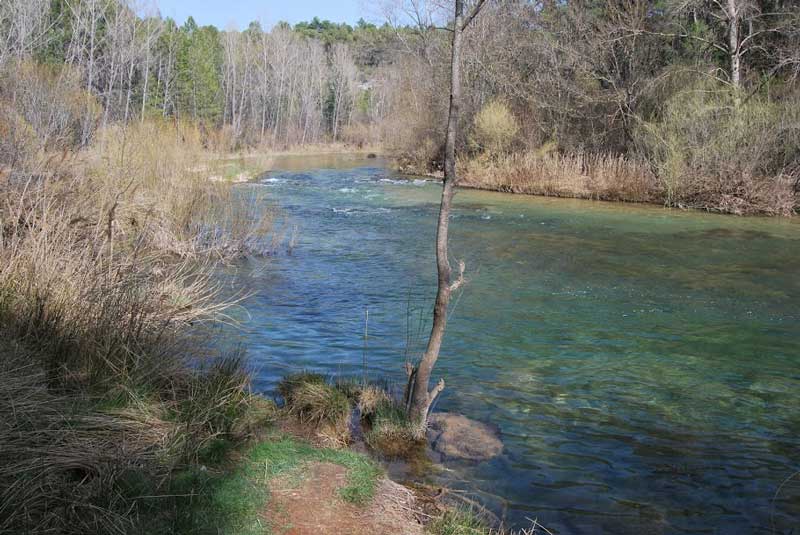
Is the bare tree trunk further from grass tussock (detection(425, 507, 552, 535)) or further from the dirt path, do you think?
the dirt path

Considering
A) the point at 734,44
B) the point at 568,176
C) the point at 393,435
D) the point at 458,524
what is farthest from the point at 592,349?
the point at 734,44

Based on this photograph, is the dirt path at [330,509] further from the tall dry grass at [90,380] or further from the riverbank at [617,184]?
the riverbank at [617,184]

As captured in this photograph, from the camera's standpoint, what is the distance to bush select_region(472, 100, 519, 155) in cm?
2781

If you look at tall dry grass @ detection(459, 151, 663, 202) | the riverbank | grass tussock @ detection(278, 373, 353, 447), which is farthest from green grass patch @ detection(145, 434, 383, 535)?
tall dry grass @ detection(459, 151, 663, 202)

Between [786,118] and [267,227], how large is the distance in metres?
15.0

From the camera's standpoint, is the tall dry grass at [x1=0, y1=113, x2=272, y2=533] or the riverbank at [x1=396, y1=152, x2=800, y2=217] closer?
the tall dry grass at [x1=0, y1=113, x2=272, y2=533]

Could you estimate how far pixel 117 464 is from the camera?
12.3 feet

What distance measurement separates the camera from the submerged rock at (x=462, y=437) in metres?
5.46

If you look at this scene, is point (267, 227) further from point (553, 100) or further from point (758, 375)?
point (553, 100)

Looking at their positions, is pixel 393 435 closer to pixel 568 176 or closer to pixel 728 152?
pixel 728 152

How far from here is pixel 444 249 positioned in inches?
209

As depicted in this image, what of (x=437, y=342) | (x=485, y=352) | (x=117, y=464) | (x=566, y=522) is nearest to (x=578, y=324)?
(x=485, y=352)

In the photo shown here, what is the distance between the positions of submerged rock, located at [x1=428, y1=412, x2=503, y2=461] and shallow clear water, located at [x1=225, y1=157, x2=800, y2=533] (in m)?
0.13

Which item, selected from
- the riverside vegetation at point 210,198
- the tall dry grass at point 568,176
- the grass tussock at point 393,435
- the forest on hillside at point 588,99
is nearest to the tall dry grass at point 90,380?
the riverside vegetation at point 210,198
